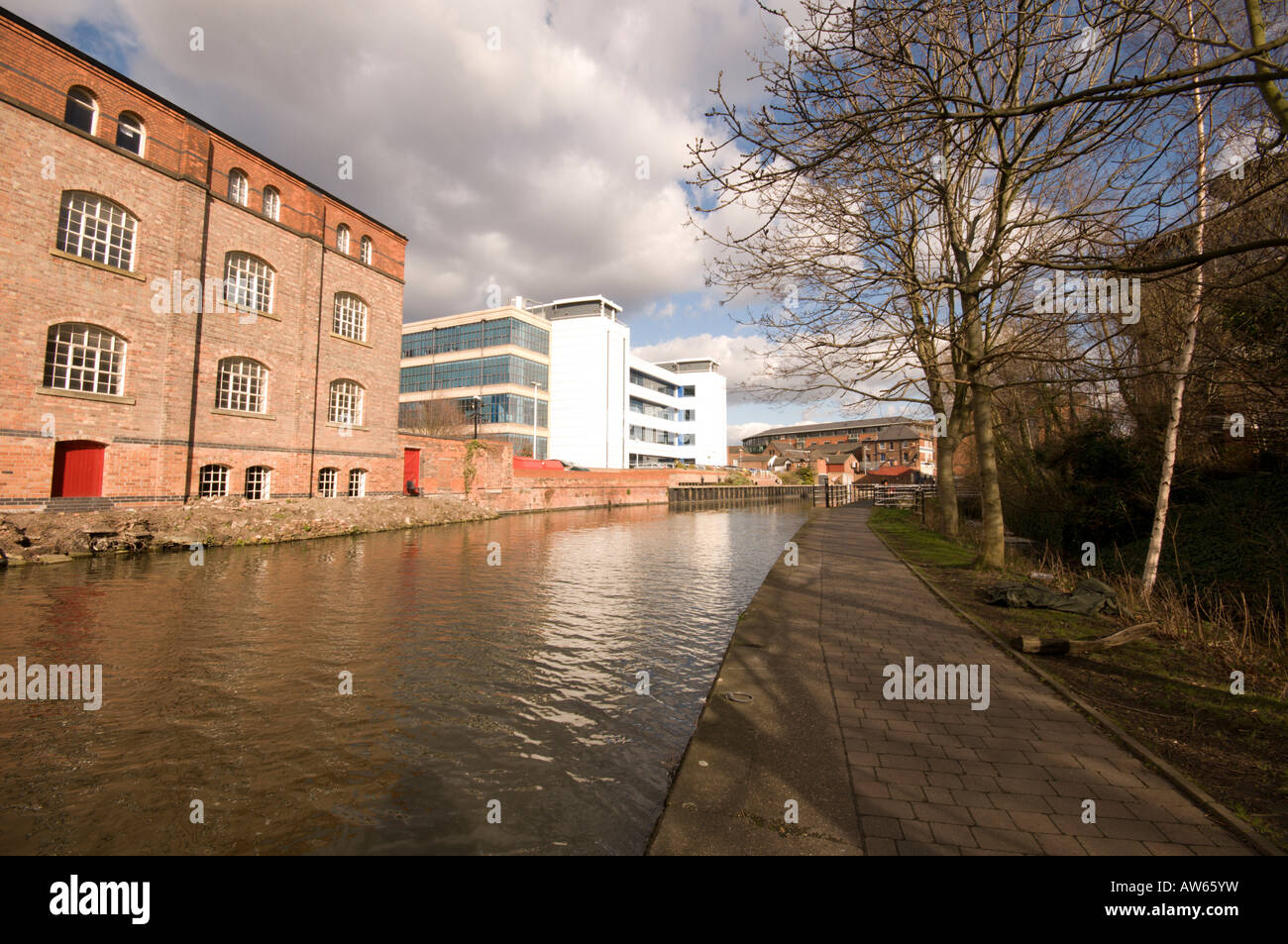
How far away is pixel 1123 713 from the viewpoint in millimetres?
4086

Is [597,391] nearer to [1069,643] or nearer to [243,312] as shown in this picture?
[243,312]

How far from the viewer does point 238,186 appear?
19344 mm

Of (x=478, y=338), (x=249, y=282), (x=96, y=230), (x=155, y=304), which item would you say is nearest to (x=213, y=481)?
(x=155, y=304)

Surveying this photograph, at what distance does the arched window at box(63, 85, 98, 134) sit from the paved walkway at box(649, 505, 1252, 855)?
845 inches

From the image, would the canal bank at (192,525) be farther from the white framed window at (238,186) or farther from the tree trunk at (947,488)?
the tree trunk at (947,488)

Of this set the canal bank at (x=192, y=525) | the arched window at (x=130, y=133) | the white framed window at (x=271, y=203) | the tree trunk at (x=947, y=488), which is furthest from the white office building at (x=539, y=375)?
the tree trunk at (x=947, y=488)

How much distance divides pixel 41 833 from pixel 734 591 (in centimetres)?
899

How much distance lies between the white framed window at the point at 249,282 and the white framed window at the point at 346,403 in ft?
12.7

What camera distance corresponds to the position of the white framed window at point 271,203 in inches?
802

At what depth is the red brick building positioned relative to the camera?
13.7 meters

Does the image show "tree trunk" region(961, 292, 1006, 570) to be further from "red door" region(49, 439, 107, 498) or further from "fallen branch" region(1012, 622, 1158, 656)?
"red door" region(49, 439, 107, 498)
